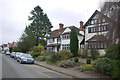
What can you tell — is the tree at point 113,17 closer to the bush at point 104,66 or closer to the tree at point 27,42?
the bush at point 104,66

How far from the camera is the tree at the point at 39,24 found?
178ft

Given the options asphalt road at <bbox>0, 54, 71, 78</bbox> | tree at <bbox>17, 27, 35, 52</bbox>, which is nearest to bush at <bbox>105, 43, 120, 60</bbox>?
asphalt road at <bbox>0, 54, 71, 78</bbox>

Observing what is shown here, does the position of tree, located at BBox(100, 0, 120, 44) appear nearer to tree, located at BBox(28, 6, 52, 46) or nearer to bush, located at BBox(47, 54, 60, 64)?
bush, located at BBox(47, 54, 60, 64)

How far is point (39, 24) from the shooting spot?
5597cm

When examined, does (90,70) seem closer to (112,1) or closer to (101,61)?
(101,61)

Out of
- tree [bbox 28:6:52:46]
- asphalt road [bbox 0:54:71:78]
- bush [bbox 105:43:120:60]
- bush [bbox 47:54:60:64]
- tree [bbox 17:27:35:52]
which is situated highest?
tree [bbox 28:6:52:46]

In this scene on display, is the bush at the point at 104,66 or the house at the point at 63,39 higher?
the house at the point at 63,39

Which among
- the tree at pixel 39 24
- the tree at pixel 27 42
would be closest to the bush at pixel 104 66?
the tree at pixel 27 42

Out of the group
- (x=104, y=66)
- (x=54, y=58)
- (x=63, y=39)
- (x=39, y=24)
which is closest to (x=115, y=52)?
(x=104, y=66)

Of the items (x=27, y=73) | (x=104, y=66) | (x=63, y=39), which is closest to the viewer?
(x=104, y=66)

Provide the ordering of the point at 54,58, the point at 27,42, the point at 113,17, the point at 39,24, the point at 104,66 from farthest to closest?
the point at 39,24 → the point at 27,42 → the point at 54,58 → the point at 104,66 → the point at 113,17

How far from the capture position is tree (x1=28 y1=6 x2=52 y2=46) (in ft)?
178

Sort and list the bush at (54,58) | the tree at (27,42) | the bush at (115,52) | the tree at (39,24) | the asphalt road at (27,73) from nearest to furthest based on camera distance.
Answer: the asphalt road at (27,73)
the bush at (115,52)
the bush at (54,58)
the tree at (27,42)
the tree at (39,24)

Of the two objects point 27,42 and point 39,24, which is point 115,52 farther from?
point 39,24
